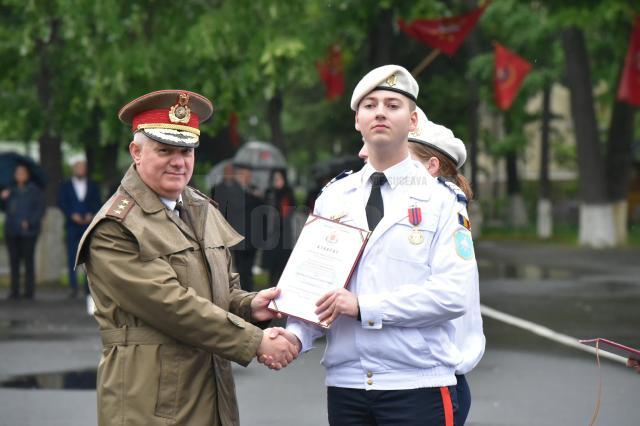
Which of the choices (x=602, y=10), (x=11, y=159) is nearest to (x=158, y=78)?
(x=11, y=159)

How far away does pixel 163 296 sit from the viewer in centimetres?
447

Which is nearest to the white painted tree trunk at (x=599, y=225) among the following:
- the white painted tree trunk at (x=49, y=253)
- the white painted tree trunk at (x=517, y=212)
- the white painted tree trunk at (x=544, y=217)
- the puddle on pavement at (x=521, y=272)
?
the puddle on pavement at (x=521, y=272)

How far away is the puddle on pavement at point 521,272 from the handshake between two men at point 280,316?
55.5 ft

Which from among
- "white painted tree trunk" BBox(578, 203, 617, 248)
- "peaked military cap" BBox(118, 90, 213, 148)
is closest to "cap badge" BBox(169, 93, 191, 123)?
"peaked military cap" BBox(118, 90, 213, 148)

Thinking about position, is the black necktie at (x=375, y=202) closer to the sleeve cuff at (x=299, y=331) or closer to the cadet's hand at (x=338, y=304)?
the cadet's hand at (x=338, y=304)

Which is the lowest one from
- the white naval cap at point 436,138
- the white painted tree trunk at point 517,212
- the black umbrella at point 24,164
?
the white painted tree trunk at point 517,212

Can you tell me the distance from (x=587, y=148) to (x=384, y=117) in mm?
27780

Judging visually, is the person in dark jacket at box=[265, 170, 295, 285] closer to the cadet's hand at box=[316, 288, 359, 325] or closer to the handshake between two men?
the handshake between two men

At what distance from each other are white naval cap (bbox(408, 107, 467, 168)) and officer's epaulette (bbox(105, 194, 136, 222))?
1313 mm

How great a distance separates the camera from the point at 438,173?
543 centimetres

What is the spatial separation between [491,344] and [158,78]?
25.9ft

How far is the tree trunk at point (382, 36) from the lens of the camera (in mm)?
21234

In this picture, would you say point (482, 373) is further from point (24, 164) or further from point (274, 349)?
point (24, 164)

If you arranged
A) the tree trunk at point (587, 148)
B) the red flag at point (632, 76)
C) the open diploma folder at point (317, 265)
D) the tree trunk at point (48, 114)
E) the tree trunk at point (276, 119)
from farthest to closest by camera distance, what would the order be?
the tree trunk at point (276, 119), the tree trunk at point (587, 148), the red flag at point (632, 76), the tree trunk at point (48, 114), the open diploma folder at point (317, 265)
